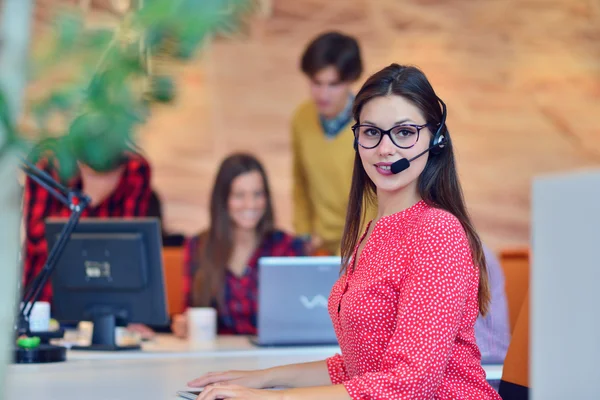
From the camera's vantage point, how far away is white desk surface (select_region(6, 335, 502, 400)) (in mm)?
1963

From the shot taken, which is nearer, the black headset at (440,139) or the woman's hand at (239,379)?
the black headset at (440,139)

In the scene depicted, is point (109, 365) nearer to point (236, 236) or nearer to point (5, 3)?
point (236, 236)

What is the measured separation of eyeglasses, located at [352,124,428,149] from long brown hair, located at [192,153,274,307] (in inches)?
82.5

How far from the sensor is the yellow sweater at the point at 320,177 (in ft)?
14.0

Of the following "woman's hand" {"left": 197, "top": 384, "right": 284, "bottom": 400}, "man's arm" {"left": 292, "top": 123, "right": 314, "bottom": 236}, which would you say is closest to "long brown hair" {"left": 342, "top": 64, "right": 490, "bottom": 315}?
"woman's hand" {"left": 197, "top": 384, "right": 284, "bottom": 400}

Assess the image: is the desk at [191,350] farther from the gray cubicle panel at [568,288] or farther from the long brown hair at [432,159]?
the gray cubicle panel at [568,288]

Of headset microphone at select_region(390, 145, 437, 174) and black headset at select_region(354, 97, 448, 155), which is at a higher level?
black headset at select_region(354, 97, 448, 155)

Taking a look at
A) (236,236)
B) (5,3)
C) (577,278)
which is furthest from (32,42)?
(236,236)

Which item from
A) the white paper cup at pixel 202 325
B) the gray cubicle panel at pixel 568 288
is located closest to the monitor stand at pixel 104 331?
the white paper cup at pixel 202 325

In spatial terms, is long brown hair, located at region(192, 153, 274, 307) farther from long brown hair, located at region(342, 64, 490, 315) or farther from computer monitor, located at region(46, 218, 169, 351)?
long brown hair, located at region(342, 64, 490, 315)

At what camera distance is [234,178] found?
3.83m

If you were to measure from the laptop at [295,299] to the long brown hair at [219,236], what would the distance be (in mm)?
651

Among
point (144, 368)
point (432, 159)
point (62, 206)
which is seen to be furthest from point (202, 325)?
point (432, 159)

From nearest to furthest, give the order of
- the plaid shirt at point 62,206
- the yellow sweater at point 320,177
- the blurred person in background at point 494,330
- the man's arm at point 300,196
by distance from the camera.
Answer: the blurred person in background at point 494,330
the plaid shirt at point 62,206
the yellow sweater at point 320,177
the man's arm at point 300,196
